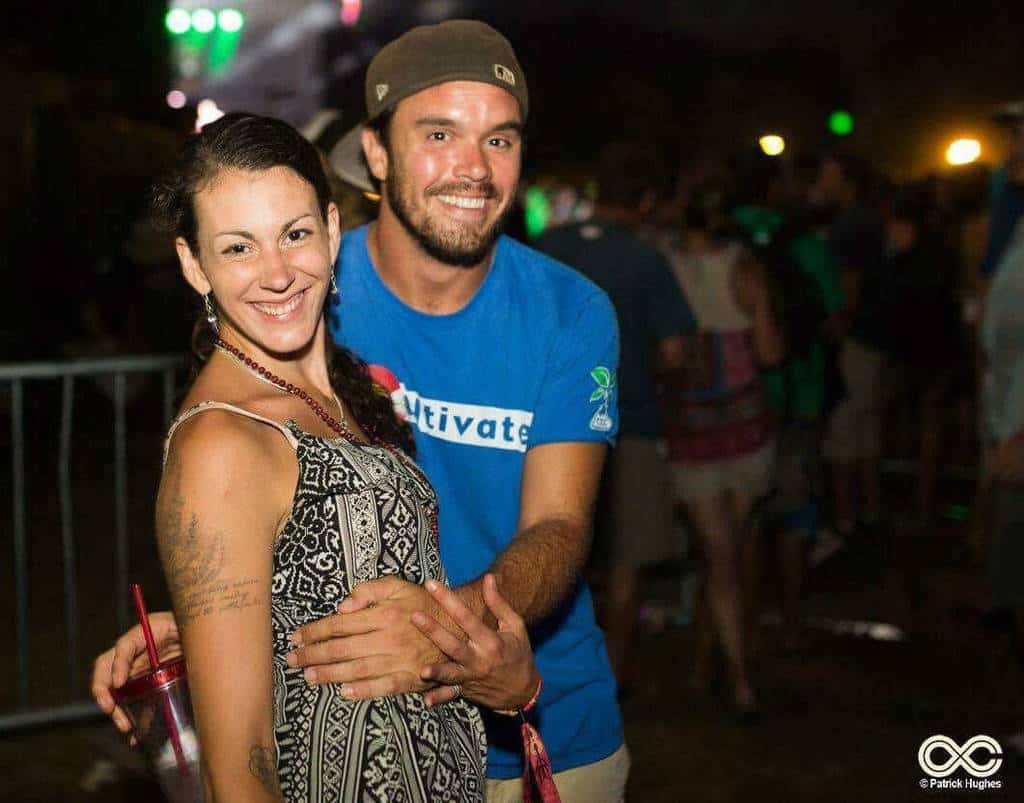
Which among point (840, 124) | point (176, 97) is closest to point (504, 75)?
point (840, 124)

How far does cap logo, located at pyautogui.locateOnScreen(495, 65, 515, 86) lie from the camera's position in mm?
2964

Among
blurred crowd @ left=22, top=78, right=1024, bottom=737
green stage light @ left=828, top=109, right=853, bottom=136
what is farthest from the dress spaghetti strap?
green stage light @ left=828, top=109, right=853, bottom=136

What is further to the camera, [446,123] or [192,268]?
[446,123]

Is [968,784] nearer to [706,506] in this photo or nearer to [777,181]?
[706,506]

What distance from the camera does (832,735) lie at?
5871 mm

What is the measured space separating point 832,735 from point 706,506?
1185mm

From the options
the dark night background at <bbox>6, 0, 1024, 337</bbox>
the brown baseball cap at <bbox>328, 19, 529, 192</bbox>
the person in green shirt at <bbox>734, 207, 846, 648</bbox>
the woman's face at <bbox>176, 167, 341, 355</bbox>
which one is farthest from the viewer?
the dark night background at <bbox>6, 0, 1024, 337</bbox>

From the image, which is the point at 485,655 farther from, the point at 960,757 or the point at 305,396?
the point at 960,757

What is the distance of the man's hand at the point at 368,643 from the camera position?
217 centimetres

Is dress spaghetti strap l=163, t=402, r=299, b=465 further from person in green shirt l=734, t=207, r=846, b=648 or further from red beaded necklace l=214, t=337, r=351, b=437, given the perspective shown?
person in green shirt l=734, t=207, r=846, b=648

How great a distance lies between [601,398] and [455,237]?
19.8 inches

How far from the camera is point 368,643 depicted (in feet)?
7.16

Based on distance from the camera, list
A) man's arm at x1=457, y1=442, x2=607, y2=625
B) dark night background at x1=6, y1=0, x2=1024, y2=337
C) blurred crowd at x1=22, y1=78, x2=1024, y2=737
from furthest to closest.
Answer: dark night background at x1=6, y1=0, x2=1024, y2=337 → blurred crowd at x1=22, y1=78, x2=1024, y2=737 → man's arm at x1=457, y1=442, x2=607, y2=625

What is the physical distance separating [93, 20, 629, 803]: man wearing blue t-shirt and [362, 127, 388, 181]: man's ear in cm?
1
